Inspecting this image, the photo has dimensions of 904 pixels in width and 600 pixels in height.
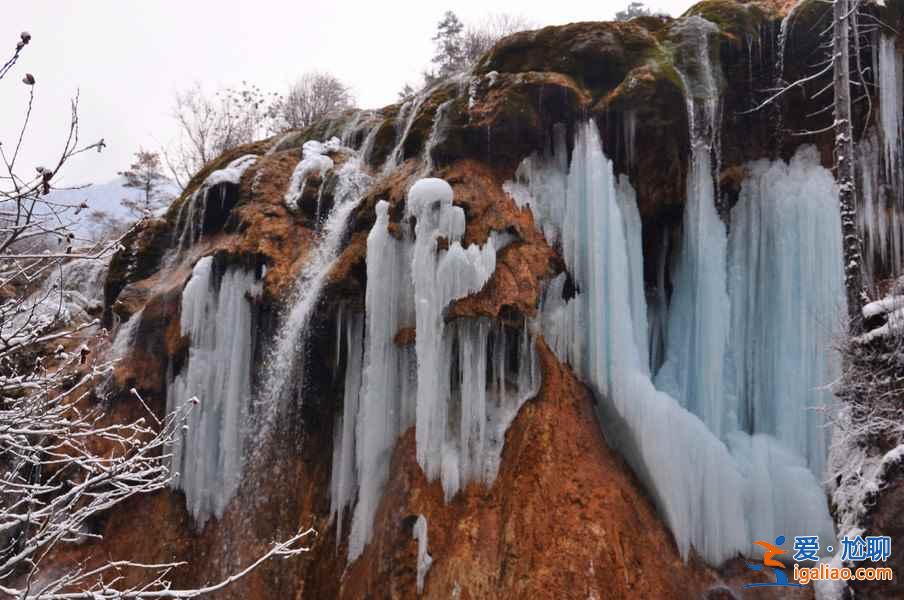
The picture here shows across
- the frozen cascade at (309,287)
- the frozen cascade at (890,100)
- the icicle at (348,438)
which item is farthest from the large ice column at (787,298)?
the frozen cascade at (309,287)

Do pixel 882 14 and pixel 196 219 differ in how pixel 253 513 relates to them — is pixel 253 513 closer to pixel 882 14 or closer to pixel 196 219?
pixel 196 219

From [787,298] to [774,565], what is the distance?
312 cm

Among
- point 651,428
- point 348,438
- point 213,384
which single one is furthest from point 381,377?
point 651,428


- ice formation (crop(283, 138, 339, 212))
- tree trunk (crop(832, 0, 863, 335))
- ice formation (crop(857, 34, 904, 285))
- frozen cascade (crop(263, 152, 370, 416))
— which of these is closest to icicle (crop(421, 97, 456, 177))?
frozen cascade (crop(263, 152, 370, 416))

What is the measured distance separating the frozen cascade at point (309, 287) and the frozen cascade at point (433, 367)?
135cm

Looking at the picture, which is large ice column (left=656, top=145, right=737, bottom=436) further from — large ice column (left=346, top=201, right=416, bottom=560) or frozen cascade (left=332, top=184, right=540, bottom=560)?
large ice column (left=346, top=201, right=416, bottom=560)

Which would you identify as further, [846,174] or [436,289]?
[436,289]

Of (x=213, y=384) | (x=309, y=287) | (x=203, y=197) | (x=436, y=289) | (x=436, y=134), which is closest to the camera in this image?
(x=436, y=289)

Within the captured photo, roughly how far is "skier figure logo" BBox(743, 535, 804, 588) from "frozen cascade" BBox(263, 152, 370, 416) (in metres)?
6.19

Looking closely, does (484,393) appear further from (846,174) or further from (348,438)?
(846,174)

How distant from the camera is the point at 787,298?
8.21 metres

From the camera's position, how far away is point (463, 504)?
738cm

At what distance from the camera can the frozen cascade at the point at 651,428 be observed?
7223 millimetres

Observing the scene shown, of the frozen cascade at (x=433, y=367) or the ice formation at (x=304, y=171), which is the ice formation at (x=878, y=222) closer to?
the frozen cascade at (x=433, y=367)
